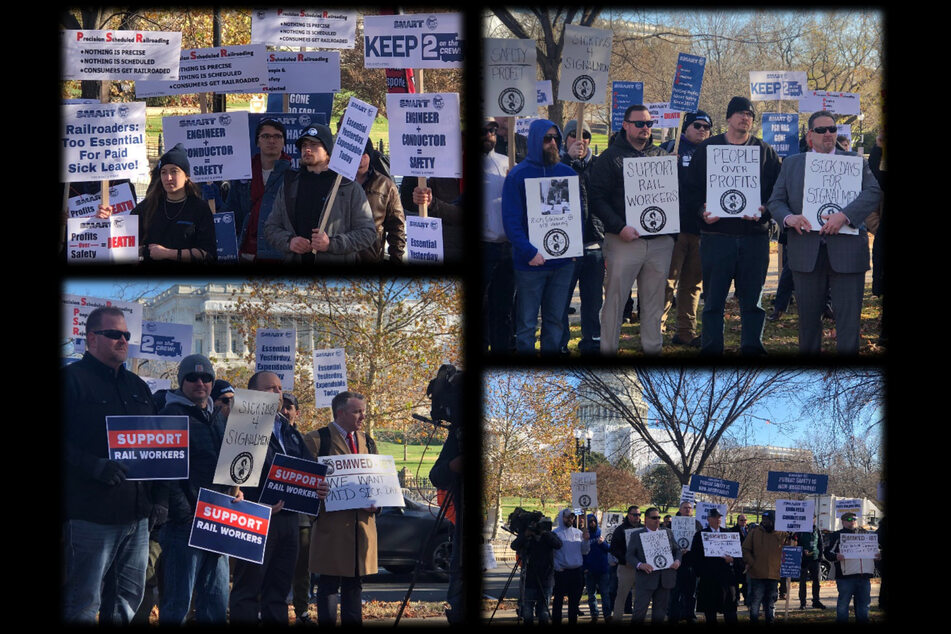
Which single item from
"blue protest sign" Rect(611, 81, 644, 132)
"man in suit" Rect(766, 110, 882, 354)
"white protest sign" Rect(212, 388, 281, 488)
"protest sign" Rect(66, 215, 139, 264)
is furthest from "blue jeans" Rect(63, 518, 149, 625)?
"blue protest sign" Rect(611, 81, 644, 132)

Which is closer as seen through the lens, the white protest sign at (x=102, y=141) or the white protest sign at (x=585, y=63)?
the white protest sign at (x=102, y=141)

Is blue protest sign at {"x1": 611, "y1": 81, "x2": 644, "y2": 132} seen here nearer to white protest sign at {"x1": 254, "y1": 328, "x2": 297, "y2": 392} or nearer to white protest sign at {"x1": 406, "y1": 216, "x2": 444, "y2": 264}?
white protest sign at {"x1": 406, "y1": 216, "x2": 444, "y2": 264}

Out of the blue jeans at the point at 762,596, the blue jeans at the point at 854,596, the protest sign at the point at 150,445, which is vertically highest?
the protest sign at the point at 150,445

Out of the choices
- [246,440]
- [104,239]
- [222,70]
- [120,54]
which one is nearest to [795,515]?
[246,440]

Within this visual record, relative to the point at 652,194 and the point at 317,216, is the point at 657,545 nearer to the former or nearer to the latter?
the point at 652,194

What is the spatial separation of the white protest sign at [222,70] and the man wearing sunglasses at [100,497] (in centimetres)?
138

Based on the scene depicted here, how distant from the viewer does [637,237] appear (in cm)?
464

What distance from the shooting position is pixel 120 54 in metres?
4.31

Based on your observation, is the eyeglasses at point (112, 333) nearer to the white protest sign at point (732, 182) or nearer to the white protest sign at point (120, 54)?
the white protest sign at point (120, 54)

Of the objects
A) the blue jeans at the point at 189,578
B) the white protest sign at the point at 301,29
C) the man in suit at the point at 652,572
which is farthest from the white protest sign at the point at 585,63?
the blue jeans at the point at 189,578

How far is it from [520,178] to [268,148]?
1679 mm

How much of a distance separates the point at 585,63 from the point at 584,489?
173 cm

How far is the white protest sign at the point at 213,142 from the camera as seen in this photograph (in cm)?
508

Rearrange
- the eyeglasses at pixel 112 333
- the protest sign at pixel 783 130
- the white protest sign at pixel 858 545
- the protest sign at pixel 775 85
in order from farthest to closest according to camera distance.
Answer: the protest sign at pixel 783 130 < the protest sign at pixel 775 85 < the white protest sign at pixel 858 545 < the eyeglasses at pixel 112 333
